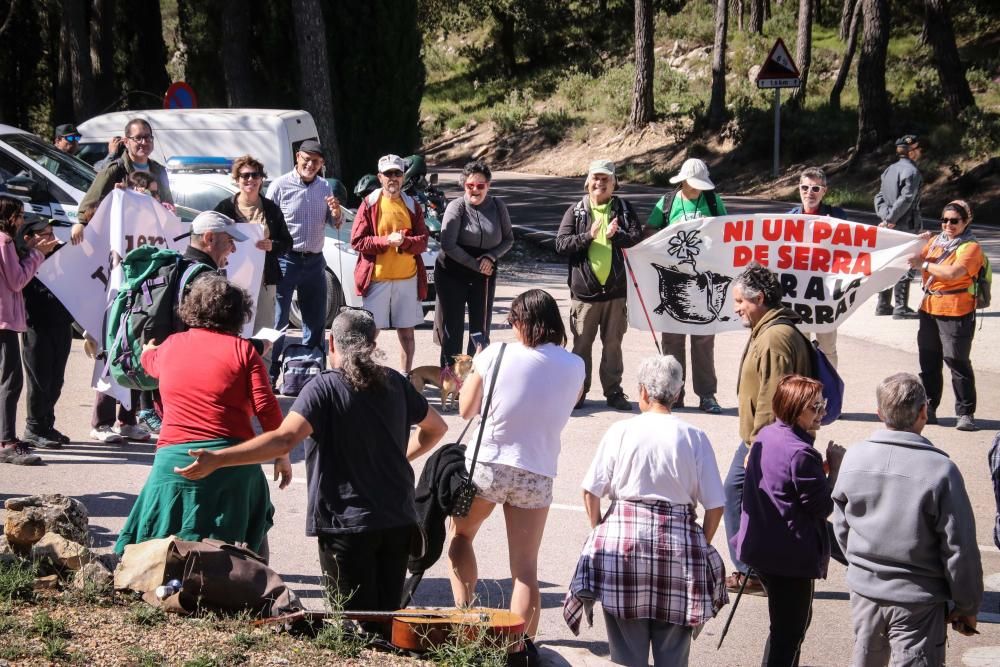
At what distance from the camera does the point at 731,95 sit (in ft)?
127

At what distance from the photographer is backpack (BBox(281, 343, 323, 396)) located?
1036cm

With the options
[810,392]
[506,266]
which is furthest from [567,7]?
[810,392]

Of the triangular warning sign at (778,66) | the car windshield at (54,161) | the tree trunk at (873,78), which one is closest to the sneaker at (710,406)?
the car windshield at (54,161)

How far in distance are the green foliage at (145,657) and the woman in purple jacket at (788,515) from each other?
247 cm

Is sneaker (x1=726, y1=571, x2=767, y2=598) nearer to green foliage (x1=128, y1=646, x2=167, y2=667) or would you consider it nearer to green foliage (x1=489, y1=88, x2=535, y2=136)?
green foliage (x1=128, y1=646, x2=167, y2=667)

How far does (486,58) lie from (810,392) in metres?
56.5

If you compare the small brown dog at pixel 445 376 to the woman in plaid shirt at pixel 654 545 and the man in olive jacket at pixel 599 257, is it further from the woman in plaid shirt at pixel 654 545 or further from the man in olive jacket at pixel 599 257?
the woman in plaid shirt at pixel 654 545

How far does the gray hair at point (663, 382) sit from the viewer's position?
502 centimetres

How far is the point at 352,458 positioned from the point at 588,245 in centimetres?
558

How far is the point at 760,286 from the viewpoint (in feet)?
21.1

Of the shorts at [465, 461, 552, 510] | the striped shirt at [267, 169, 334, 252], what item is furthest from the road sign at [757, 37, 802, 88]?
the shorts at [465, 461, 552, 510]

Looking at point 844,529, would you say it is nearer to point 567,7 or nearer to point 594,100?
point 594,100

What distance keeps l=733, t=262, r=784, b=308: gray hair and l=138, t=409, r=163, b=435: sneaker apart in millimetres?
4773

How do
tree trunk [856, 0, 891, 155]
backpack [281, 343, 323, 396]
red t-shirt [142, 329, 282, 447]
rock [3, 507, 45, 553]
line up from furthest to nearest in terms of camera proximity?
tree trunk [856, 0, 891, 155], backpack [281, 343, 323, 396], rock [3, 507, 45, 553], red t-shirt [142, 329, 282, 447]
